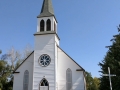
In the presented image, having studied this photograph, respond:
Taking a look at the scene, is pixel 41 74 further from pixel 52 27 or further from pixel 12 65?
pixel 12 65

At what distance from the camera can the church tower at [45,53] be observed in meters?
21.3

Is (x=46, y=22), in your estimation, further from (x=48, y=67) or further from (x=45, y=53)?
(x=48, y=67)

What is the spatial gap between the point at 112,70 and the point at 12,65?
20909 mm

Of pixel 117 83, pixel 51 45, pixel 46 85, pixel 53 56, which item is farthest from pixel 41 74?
pixel 117 83

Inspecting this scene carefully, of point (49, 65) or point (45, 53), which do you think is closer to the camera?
point (49, 65)

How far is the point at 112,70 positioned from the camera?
76.1 ft

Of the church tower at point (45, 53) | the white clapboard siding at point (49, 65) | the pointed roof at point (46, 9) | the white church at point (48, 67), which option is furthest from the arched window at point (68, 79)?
the pointed roof at point (46, 9)

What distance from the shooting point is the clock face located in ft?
72.6

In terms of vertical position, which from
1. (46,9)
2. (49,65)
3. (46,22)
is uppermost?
(46,9)

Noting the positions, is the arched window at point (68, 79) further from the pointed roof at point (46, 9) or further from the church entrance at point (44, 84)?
the pointed roof at point (46, 9)

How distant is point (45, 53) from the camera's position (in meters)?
22.5

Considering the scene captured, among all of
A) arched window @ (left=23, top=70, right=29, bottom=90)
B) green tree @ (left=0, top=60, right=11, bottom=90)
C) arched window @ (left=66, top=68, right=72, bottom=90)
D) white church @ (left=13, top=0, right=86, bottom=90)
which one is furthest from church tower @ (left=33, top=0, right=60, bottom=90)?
green tree @ (left=0, top=60, right=11, bottom=90)

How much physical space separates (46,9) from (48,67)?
964 centimetres

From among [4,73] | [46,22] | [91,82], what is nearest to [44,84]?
[46,22]
